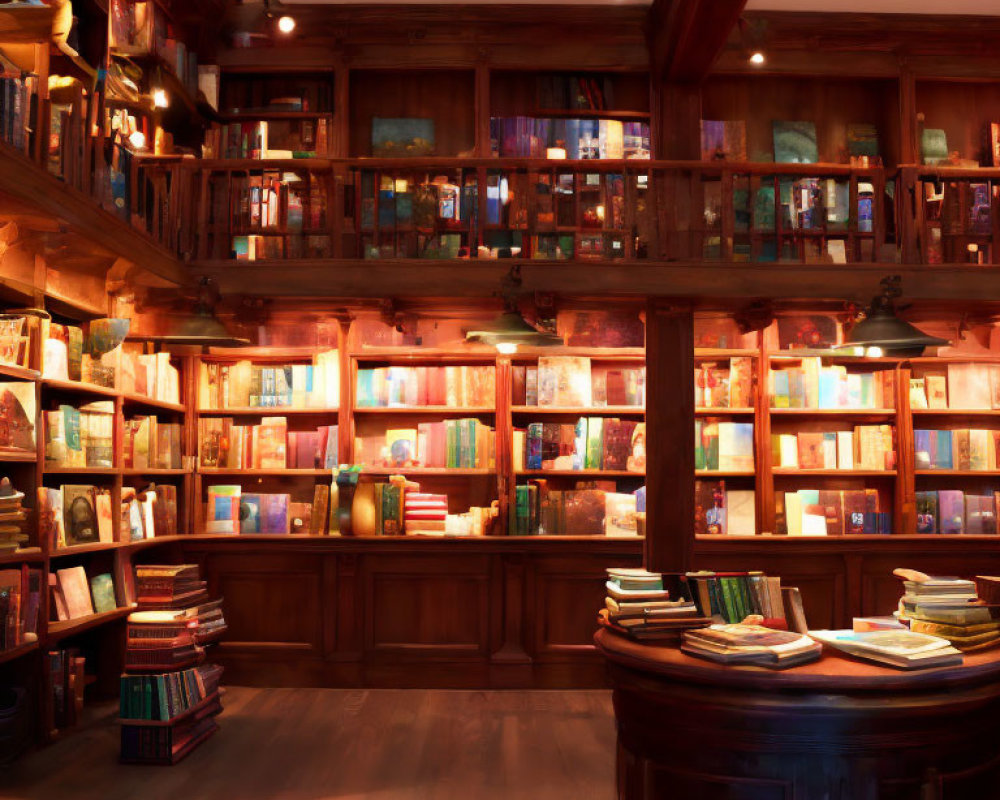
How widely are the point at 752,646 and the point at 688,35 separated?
3.83m

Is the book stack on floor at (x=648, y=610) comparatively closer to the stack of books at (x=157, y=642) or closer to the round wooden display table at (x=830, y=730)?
the round wooden display table at (x=830, y=730)

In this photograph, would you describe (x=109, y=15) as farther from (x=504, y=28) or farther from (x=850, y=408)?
(x=850, y=408)

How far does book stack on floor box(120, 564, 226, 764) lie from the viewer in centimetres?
475

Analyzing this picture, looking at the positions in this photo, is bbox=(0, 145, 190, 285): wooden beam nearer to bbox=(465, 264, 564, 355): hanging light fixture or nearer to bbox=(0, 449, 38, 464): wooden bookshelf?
Result: bbox=(0, 449, 38, 464): wooden bookshelf

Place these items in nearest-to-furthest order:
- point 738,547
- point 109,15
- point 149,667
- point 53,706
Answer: point 149,667, point 53,706, point 109,15, point 738,547

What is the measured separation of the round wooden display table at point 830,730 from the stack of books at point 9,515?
291cm

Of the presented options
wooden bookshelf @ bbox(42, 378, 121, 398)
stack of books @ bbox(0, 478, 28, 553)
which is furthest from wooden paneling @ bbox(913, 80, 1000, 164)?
stack of books @ bbox(0, 478, 28, 553)

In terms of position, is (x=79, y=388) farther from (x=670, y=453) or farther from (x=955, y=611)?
(x=955, y=611)

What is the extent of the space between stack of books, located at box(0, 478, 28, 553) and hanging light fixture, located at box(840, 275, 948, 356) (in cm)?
371

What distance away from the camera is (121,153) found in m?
5.39

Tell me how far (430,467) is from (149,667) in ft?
7.96

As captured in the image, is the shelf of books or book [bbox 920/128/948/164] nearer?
the shelf of books

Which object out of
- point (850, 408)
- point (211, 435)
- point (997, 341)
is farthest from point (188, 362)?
point (997, 341)

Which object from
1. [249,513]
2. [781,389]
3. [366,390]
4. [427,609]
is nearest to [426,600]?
[427,609]
